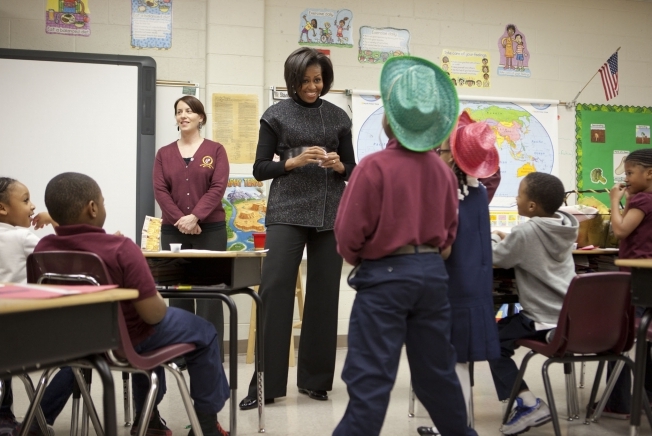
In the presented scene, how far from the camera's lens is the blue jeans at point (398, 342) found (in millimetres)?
1942

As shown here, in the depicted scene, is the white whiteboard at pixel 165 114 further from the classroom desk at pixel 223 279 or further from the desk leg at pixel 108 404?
the desk leg at pixel 108 404

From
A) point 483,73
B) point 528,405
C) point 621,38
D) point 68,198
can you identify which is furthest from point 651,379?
point 621,38

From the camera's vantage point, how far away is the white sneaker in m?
2.65

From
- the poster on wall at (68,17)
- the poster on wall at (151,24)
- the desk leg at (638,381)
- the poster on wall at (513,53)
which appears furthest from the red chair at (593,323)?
the poster on wall at (68,17)

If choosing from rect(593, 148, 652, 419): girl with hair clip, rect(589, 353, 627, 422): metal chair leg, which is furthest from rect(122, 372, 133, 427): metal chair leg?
rect(593, 148, 652, 419): girl with hair clip

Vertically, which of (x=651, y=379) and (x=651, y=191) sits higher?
(x=651, y=191)

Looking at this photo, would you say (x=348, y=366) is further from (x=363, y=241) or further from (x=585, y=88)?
(x=585, y=88)

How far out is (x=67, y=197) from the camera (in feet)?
6.84

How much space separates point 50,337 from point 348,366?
86cm

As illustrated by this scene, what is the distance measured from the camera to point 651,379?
9.98 ft

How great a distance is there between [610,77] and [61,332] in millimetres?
5233

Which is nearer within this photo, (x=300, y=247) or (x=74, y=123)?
(x=300, y=247)

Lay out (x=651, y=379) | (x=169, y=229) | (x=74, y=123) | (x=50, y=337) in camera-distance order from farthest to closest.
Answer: (x=74, y=123) < (x=169, y=229) < (x=651, y=379) < (x=50, y=337)

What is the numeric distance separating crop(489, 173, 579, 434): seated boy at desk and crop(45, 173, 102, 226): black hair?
159cm
